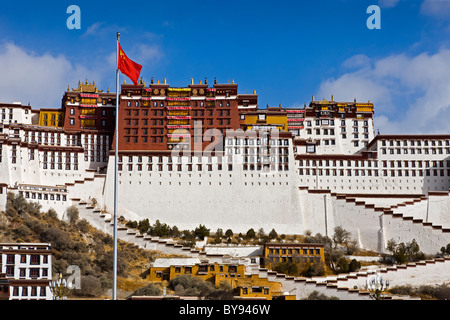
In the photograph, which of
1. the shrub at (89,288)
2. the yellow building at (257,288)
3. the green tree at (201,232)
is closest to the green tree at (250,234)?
the green tree at (201,232)

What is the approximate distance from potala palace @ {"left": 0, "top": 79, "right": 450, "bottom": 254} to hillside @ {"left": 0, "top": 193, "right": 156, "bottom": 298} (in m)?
2.70

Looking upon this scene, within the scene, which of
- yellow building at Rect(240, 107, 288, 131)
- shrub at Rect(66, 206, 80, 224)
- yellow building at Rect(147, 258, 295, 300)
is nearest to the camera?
yellow building at Rect(147, 258, 295, 300)

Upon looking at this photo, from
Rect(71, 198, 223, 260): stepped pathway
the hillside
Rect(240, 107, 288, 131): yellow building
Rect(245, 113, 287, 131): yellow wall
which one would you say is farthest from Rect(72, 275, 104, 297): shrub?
Rect(245, 113, 287, 131): yellow wall

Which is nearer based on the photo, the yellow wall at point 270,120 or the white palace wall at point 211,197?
the white palace wall at point 211,197

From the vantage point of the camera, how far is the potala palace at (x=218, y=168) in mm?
87000

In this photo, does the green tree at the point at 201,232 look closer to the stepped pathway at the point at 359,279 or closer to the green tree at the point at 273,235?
the green tree at the point at 273,235

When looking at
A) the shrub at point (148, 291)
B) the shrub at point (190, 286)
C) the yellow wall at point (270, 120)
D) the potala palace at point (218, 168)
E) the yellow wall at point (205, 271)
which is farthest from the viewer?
the yellow wall at point (270, 120)

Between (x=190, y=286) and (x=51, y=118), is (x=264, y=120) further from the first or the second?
(x=190, y=286)

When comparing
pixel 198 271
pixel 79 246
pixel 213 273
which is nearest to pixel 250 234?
pixel 213 273

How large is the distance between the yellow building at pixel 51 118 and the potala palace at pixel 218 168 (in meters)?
0.16

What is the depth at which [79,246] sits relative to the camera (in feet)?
241

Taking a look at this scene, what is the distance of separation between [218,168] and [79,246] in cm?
2507

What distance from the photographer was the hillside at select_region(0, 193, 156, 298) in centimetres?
6569

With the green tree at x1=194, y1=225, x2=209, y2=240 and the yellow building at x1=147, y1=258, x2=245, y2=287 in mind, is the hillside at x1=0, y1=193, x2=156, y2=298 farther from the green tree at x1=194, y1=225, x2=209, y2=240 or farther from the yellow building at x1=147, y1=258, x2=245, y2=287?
the green tree at x1=194, y1=225, x2=209, y2=240
